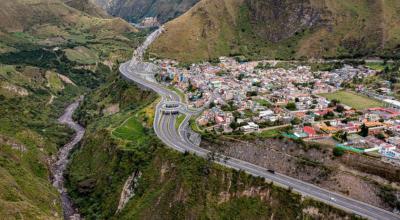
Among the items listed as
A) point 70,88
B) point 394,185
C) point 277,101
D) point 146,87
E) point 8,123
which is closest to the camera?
point 394,185

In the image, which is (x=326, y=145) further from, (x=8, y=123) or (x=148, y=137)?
(x=8, y=123)

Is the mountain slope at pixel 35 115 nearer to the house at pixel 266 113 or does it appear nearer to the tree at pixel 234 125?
the tree at pixel 234 125

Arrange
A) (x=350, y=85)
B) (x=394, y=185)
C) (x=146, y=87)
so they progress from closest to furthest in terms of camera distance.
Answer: (x=394, y=185)
(x=350, y=85)
(x=146, y=87)

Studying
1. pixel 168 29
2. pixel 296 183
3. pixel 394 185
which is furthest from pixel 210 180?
pixel 168 29

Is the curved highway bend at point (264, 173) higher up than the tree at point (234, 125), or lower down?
lower down

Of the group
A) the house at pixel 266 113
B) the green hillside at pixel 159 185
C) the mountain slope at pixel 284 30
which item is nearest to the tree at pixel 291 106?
the house at pixel 266 113

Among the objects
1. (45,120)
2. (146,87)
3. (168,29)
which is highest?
(168,29)

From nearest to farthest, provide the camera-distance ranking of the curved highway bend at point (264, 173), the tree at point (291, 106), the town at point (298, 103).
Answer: the curved highway bend at point (264, 173) < the town at point (298, 103) < the tree at point (291, 106)

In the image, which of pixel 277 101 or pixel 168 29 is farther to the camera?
pixel 168 29
